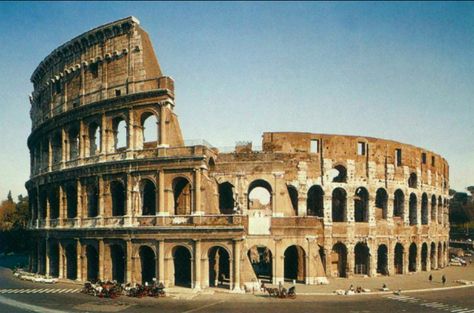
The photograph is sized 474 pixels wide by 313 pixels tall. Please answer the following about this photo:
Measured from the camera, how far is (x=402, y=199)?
139 feet

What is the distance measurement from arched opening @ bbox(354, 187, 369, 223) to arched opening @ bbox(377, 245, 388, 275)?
3.34 meters

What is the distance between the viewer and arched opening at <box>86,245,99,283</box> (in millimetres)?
34406

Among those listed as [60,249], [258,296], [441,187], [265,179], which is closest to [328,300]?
[258,296]

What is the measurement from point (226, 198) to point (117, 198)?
358 inches

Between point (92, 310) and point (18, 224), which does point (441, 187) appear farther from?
point (18, 224)

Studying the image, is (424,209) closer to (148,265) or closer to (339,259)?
(339,259)

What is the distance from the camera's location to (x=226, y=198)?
3816 cm

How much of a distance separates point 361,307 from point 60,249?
23903 millimetres

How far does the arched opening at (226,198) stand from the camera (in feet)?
124

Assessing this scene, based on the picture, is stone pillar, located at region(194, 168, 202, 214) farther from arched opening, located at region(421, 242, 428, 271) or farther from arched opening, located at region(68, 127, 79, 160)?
arched opening, located at region(421, 242, 428, 271)

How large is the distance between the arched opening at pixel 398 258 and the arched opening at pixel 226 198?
16.9 m

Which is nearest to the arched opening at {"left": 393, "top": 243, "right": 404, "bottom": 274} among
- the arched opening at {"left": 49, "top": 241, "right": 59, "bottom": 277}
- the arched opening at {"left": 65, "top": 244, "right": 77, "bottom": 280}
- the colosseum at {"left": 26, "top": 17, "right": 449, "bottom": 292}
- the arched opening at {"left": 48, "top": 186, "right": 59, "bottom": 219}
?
the colosseum at {"left": 26, "top": 17, "right": 449, "bottom": 292}

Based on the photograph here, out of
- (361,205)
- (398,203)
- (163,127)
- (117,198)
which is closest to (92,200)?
(117,198)

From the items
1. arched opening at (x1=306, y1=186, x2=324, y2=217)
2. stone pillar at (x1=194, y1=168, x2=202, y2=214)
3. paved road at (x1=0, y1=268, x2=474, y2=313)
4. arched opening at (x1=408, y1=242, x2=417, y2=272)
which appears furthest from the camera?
arched opening at (x1=408, y1=242, x2=417, y2=272)
